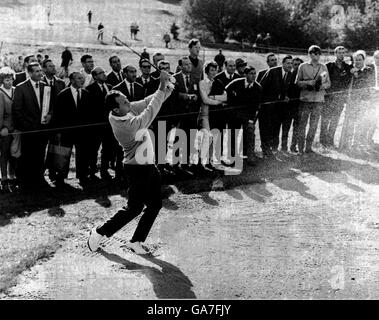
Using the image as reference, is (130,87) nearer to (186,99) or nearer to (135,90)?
(135,90)

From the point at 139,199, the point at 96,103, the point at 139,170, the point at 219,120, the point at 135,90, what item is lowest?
the point at 139,199

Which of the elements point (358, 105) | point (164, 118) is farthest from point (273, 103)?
point (164, 118)

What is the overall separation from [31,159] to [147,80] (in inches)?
110

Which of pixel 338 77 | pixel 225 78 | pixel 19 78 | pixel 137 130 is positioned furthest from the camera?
pixel 338 77

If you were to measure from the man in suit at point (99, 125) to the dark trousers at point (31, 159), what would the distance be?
0.93 m

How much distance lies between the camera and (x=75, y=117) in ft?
35.4

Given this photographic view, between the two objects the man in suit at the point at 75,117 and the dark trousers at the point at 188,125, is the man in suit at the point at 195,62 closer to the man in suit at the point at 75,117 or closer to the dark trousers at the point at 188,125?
the dark trousers at the point at 188,125

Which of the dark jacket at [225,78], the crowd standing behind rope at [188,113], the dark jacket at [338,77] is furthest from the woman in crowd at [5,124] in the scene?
the dark jacket at [338,77]

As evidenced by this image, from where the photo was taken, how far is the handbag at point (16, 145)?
1059 centimetres

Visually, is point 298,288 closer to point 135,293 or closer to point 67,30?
point 135,293

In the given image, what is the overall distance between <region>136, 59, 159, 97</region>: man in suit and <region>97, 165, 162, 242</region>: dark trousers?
149 inches

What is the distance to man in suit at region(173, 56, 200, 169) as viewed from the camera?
11375mm

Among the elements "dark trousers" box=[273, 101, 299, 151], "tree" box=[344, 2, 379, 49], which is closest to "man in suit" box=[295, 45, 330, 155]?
"dark trousers" box=[273, 101, 299, 151]
